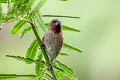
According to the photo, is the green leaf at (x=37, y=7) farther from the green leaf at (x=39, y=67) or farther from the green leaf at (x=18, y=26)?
the green leaf at (x=39, y=67)

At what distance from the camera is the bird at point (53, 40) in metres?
2.15

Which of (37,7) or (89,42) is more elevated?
(37,7)

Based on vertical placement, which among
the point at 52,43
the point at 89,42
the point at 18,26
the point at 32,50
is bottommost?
the point at 89,42

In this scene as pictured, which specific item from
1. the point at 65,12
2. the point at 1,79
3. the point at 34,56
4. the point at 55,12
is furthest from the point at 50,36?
the point at 65,12

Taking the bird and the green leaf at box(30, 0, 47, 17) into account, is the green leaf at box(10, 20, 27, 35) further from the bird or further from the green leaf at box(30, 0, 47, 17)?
the bird

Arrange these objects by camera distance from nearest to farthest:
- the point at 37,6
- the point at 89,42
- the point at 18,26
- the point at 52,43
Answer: the point at 37,6 < the point at 18,26 < the point at 52,43 < the point at 89,42

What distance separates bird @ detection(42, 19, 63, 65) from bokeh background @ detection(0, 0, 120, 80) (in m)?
4.25

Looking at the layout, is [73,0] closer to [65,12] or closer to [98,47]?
[65,12]

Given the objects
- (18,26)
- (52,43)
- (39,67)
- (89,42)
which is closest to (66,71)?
(39,67)

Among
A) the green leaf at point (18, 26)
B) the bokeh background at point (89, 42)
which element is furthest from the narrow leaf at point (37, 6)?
the bokeh background at point (89, 42)

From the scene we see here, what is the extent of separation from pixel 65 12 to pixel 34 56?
16.4 ft

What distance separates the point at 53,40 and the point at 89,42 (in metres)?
5.12

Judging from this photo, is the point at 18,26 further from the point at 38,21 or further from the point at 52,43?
the point at 52,43

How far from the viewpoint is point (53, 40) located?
7.57 ft
